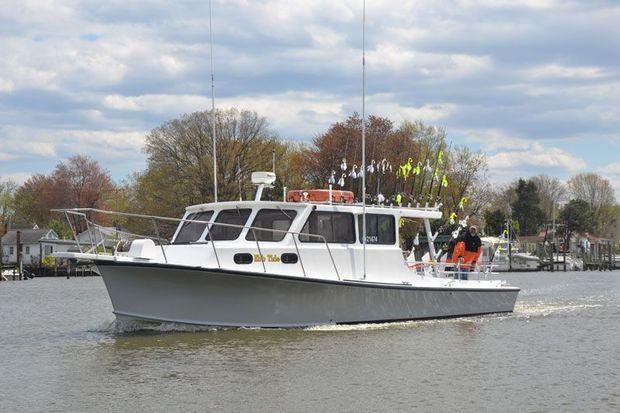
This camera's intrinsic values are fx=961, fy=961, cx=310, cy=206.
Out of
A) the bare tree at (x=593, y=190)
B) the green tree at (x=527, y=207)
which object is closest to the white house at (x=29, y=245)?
the green tree at (x=527, y=207)

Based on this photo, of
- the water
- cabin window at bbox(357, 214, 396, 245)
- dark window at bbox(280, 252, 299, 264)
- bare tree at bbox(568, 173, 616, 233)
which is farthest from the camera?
bare tree at bbox(568, 173, 616, 233)

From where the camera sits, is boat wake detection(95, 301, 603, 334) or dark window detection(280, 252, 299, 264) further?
dark window detection(280, 252, 299, 264)

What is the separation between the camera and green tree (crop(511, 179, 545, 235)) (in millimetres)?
106375

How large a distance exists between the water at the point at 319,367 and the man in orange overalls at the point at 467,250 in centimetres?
158

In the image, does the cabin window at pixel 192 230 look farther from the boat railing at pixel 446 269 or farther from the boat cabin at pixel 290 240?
the boat railing at pixel 446 269

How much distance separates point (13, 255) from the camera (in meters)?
105

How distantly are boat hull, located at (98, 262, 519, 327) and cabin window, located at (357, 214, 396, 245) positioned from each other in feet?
4.50

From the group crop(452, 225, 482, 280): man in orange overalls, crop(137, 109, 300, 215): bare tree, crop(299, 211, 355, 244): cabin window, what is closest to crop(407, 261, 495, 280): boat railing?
crop(452, 225, 482, 280): man in orange overalls

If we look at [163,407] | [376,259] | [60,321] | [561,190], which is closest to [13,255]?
[561,190]

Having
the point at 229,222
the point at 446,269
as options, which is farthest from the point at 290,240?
the point at 446,269

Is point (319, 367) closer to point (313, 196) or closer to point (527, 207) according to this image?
point (313, 196)

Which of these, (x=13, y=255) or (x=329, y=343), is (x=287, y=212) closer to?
(x=329, y=343)

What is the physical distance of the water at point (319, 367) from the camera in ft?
47.5

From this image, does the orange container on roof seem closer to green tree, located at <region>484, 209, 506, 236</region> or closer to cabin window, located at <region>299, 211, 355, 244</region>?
cabin window, located at <region>299, 211, 355, 244</region>
